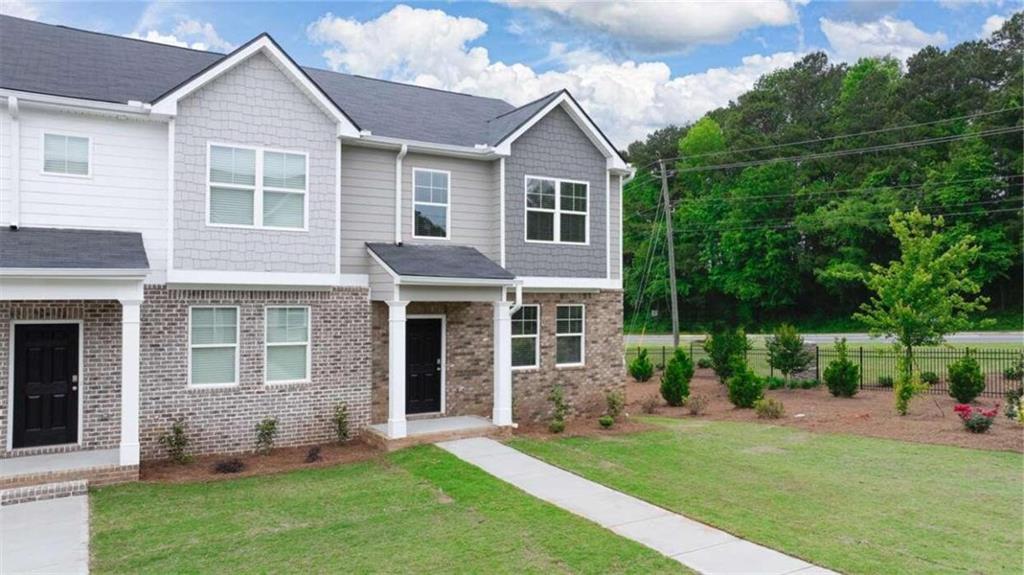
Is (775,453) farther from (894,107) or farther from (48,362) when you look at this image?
(894,107)

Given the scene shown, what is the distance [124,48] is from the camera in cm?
1328

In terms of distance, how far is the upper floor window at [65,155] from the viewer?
34.8ft

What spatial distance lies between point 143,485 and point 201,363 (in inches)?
96.0

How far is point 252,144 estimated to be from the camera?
11852 mm

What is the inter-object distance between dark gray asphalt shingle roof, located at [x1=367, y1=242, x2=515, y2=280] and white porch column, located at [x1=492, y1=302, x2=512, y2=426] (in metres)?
0.82

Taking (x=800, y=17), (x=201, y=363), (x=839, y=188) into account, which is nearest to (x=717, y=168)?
(x=839, y=188)

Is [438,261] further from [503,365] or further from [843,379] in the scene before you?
[843,379]

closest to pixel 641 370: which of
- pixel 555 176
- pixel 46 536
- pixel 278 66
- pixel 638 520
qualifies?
pixel 555 176

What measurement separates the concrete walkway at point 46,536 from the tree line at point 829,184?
138 feet

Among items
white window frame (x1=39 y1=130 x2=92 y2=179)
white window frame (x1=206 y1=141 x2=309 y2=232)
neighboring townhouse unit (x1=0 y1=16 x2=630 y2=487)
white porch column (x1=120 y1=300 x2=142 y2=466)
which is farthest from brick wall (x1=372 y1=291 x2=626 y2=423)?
white window frame (x1=39 y1=130 x2=92 y2=179)

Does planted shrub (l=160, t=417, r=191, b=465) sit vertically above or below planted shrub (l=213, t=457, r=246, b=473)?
above

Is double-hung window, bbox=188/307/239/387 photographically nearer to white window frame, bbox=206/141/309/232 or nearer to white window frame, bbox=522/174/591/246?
white window frame, bbox=206/141/309/232

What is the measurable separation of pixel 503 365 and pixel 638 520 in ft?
19.5

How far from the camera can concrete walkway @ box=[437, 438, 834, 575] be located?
672 centimetres
